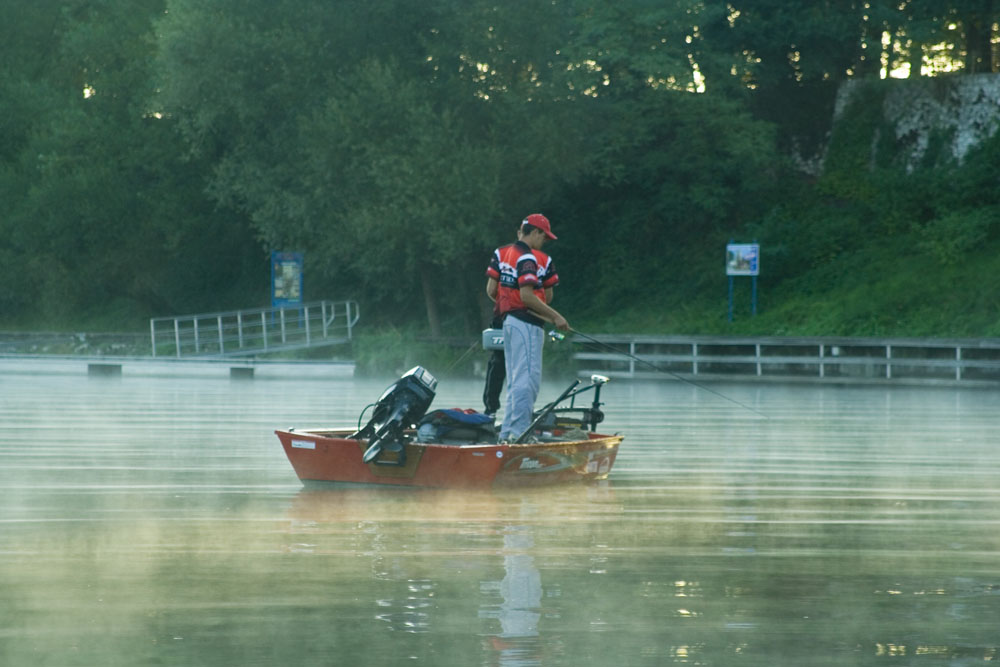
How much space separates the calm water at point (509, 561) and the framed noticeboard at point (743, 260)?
2114 cm

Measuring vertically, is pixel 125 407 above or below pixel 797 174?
below

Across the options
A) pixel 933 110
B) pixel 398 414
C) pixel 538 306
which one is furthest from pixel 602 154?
pixel 398 414

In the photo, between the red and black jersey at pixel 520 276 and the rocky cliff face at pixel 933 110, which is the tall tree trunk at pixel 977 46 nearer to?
the rocky cliff face at pixel 933 110

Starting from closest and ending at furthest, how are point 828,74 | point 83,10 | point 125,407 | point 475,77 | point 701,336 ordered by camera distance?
point 125,407
point 701,336
point 475,77
point 828,74
point 83,10

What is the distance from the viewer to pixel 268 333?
44156 mm

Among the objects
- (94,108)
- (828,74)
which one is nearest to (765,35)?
(828,74)

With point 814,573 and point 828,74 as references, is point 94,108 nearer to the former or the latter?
point 828,74

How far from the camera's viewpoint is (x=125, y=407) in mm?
23828

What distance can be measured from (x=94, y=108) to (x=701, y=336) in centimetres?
2542

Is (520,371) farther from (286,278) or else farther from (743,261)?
(286,278)

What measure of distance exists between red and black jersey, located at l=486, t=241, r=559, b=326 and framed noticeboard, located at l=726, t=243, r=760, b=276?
25651 millimetres

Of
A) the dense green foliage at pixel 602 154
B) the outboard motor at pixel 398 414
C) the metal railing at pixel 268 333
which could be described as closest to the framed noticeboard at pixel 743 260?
the dense green foliage at pixel 602 154

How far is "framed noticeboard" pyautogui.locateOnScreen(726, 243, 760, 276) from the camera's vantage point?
3769 centimetres

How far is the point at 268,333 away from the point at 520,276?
32526 mm
